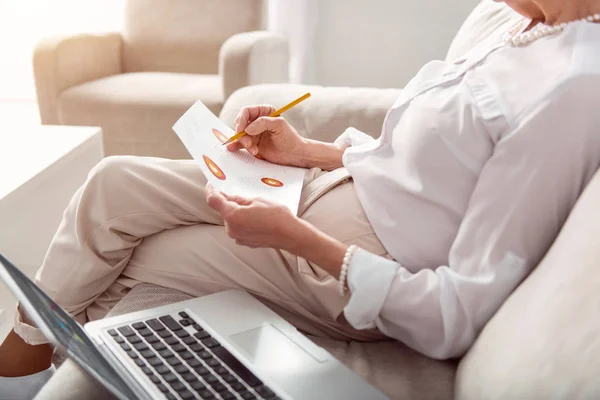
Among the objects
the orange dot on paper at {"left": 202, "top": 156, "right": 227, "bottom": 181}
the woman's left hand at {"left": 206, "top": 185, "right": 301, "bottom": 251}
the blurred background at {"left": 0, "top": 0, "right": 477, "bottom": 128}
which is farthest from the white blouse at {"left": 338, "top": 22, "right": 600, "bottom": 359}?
the blurred background at {"left": 0, "top": 0, "right": 477, "bottom": 128}

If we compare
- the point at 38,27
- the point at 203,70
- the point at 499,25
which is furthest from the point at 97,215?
the point at 38,27

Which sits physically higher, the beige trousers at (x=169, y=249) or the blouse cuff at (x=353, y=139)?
the blouse cuff at (x=353, y=139)

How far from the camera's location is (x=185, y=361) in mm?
827

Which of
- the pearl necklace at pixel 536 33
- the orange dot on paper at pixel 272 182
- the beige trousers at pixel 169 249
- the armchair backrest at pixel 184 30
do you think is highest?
the pearl necklace at pixel 536 33

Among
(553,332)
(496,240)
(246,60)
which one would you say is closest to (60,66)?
(246,60)

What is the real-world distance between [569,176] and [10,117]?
1.72 m

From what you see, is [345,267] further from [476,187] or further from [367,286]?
[476,187]

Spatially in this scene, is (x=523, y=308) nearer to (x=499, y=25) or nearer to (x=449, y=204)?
(x=449, y=204)

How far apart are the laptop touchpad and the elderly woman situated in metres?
0.08

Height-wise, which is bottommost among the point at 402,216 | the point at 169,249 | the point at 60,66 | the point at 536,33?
the point at 60,66

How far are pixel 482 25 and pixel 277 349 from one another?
95 centimetres

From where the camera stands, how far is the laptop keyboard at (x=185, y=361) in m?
0.77

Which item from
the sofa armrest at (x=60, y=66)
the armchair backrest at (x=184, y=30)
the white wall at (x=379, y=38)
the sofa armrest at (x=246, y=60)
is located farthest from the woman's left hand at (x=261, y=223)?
the white wall at (x=379, y=38)

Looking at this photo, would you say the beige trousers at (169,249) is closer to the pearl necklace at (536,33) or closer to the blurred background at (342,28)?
the pearl necklace at (536,33)
